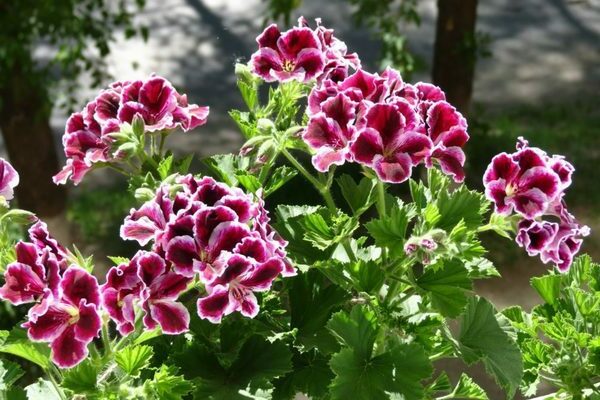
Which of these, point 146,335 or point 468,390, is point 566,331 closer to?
point 468,390

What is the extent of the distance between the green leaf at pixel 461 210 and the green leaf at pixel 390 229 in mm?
53

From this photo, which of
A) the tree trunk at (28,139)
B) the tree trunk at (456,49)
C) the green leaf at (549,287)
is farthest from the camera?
the tree trunk at (456,49)

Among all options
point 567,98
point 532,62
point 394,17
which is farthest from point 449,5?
point 532,62

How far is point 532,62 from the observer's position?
322 inches

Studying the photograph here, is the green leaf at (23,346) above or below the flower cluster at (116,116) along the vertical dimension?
below

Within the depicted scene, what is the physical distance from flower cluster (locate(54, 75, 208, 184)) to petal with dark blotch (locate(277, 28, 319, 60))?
0.16 metres

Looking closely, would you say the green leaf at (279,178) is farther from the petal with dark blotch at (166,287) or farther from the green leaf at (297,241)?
the petal with dark blotch at (166,287)

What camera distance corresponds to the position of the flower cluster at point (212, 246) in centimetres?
103

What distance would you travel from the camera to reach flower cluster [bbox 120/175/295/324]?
1030 mm

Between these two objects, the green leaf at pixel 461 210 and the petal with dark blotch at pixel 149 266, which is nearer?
the petal with dark blotch at pixel 149 266

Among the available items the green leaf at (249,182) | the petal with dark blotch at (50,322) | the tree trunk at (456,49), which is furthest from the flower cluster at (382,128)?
the tree trunk at (456,49)

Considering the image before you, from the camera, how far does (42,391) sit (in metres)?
1.23

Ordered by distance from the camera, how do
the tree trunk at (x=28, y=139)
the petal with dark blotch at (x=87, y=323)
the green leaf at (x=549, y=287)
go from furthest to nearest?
the tree trunk at (x=28, y=139) → the green leaf at (x=549, y=287) → the petal with dark blotch at (x=87, y=323)

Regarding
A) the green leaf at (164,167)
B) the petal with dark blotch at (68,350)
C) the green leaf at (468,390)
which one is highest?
the green leaf at (164,167)
